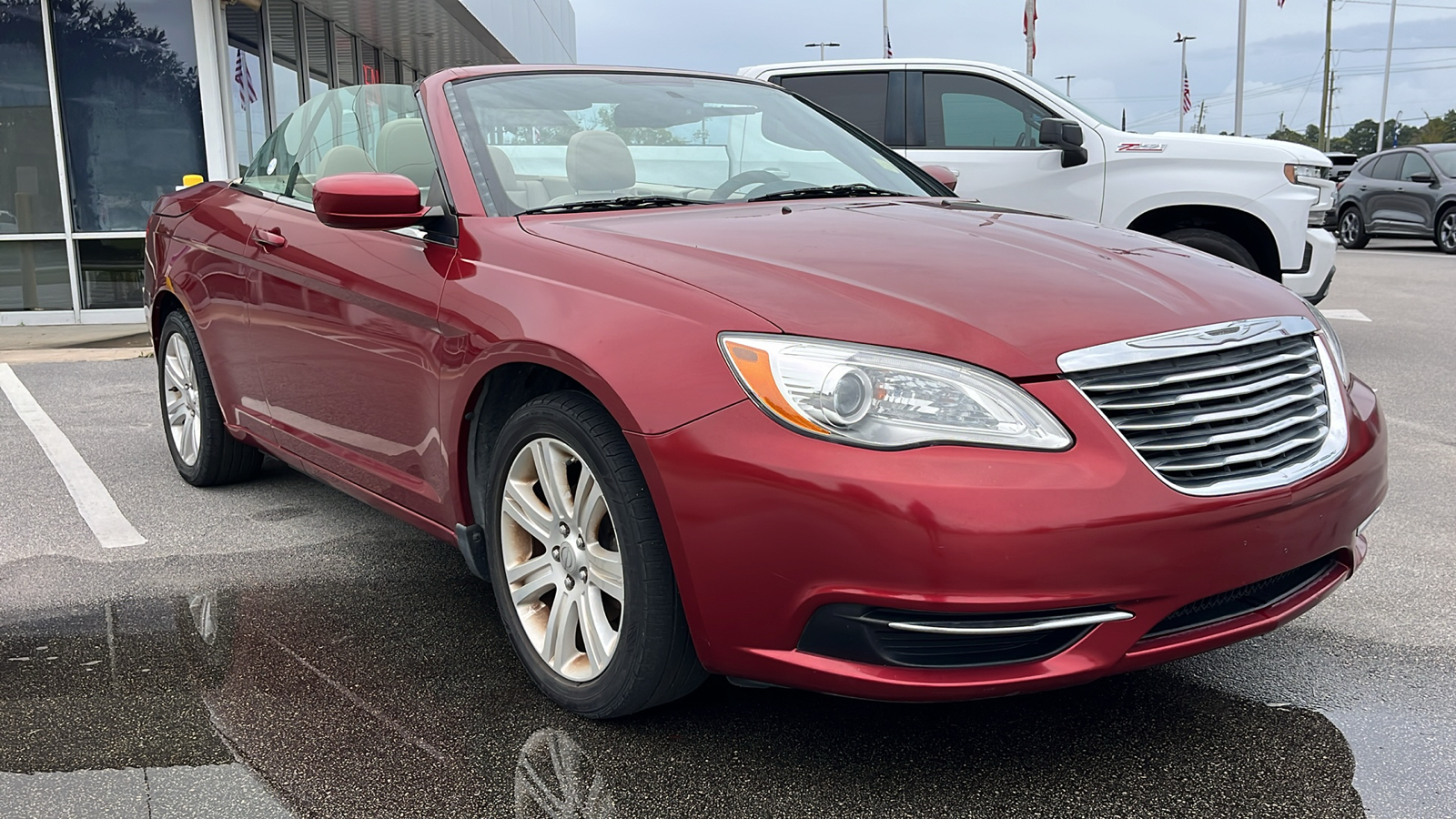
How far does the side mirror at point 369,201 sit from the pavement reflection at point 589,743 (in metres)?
1.09

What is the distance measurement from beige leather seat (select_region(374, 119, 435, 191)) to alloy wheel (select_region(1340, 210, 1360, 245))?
1885 cm

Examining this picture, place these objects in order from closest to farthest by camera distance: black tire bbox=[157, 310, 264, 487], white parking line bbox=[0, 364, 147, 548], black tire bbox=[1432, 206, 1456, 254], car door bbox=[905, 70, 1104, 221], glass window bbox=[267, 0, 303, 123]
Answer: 1. white parking line bbox=[0, 364, 147, 548]
2. black tire bbox=[157, 310, 264, 487]
3. car door bbox=[905, 70, 1104, 221]
4. glass window bbox=[267, 0, 303, 123]
5. black tire bbox=[1432, 206, 1456, 254]

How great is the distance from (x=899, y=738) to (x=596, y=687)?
0.66 metres

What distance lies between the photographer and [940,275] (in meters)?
2.50

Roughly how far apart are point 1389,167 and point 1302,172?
505 inches

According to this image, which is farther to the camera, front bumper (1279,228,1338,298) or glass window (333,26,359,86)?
glass window (333,26,359,86)

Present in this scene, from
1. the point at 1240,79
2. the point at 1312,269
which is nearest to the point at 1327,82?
the point at 1240,79

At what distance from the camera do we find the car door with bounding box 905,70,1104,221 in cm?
796

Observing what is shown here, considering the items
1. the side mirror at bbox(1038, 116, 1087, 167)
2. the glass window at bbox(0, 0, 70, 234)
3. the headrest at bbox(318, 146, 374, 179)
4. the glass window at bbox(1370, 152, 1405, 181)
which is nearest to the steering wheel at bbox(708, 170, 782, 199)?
the headrest at bbox(318, 146, 374, 179)

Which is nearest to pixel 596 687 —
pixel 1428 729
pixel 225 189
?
pixel 1428 729

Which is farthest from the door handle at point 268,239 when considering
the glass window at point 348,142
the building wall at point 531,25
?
the building wall at point 531,25

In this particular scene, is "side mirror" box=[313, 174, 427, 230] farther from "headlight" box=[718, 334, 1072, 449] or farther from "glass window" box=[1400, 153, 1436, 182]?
"glass window" box=[1400, 153, 1436, 182]

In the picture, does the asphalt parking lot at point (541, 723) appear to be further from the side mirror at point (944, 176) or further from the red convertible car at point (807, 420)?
the side mirror at point (944, 176)

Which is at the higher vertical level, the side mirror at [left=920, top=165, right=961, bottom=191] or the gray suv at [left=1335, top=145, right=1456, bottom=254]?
the side mirror at [left=920, top=165, right=961, bottom=191]
